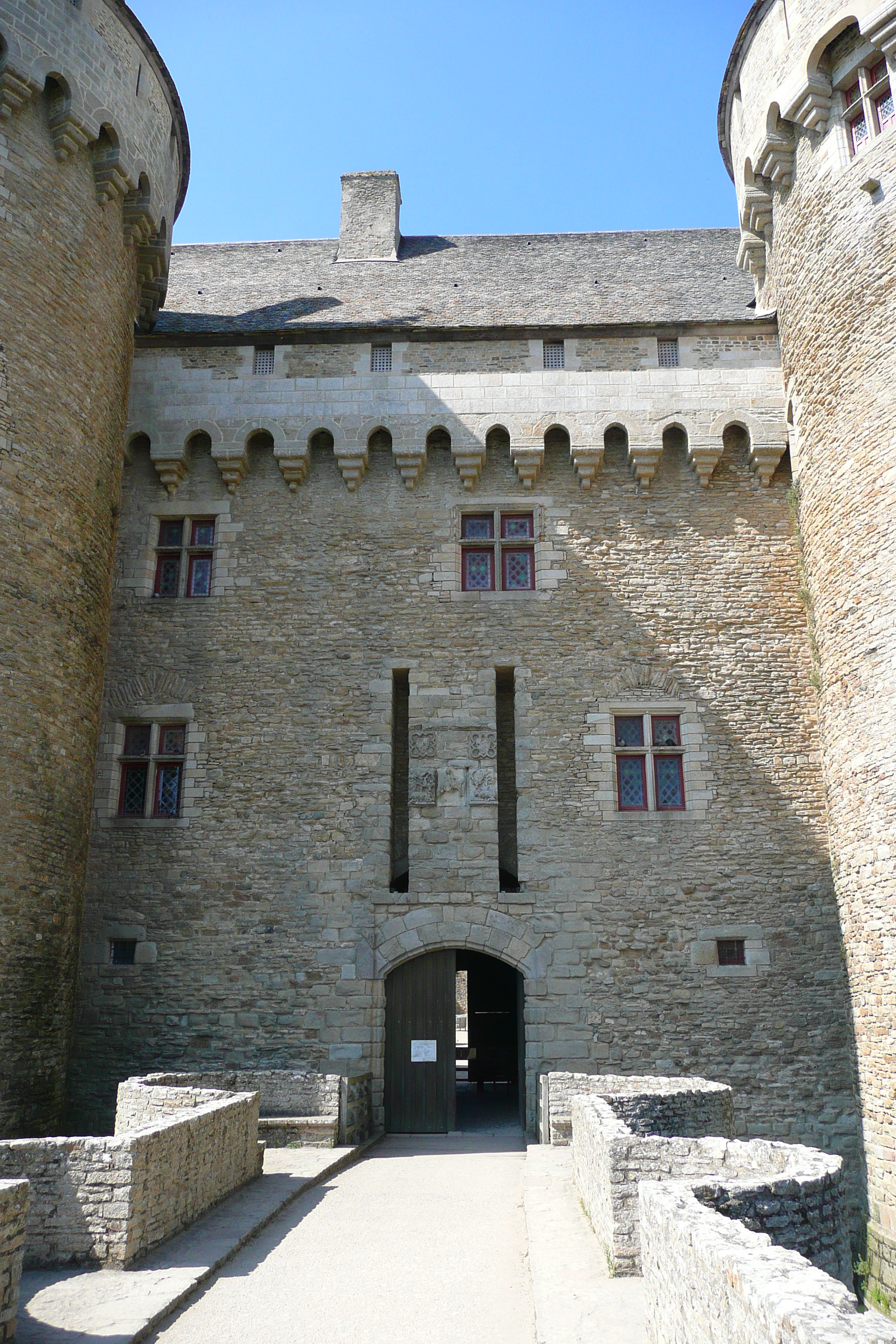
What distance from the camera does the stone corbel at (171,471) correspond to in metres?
12.3

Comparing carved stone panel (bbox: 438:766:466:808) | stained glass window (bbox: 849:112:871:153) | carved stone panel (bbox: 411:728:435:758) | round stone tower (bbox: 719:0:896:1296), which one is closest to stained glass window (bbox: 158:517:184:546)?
carved stone panel (bbox: 411:728:435:758)

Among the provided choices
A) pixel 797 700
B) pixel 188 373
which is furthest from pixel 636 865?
pixel 188 373

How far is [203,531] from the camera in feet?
41.1

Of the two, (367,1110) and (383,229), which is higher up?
(383,229)

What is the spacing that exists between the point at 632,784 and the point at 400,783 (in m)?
2.62

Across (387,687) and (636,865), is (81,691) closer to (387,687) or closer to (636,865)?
(387,687)

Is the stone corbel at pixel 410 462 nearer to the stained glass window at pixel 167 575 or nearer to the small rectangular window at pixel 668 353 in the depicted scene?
the stained glass window at pixel 167 575

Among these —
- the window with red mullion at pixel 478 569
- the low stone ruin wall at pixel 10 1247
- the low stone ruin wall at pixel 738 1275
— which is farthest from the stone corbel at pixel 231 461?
the low stone ruin wall at pixel 738 1275

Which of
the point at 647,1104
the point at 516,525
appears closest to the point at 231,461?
the point at 516,525

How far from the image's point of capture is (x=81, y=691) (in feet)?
34.8

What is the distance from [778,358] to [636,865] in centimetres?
635

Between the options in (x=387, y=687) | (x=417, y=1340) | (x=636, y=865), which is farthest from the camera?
(x=387, y=687)

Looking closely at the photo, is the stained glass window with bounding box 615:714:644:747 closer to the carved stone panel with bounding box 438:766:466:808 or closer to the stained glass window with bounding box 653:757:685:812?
the stained glass window with bounding box 653:757:685:812

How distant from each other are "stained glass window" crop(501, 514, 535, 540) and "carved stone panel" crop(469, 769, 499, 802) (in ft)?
9.60
